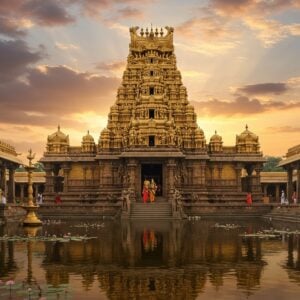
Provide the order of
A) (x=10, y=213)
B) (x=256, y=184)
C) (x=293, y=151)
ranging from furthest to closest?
(x=256, y=184) < (x=293, y=151) < (x=10, y=213)

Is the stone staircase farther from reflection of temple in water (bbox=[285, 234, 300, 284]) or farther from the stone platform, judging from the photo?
reflection of temple in water (bbox=[285, 234, 300, 284])

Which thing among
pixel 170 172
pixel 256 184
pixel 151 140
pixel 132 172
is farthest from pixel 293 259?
pixel 256 184

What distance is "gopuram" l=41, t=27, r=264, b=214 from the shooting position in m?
49.8

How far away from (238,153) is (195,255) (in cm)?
3834

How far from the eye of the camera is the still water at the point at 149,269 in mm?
12148

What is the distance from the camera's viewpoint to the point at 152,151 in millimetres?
48938

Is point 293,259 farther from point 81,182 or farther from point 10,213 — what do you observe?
point 81,182

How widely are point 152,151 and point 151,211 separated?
7376 mm

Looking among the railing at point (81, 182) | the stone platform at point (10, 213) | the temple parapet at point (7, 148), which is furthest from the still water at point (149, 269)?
the railing at point (81, 182)

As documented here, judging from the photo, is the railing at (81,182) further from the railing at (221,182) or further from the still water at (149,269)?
the still water at (149,269)

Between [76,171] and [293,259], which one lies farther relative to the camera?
[76,171]

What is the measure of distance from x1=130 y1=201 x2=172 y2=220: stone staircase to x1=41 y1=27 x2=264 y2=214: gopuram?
2840 millimetres

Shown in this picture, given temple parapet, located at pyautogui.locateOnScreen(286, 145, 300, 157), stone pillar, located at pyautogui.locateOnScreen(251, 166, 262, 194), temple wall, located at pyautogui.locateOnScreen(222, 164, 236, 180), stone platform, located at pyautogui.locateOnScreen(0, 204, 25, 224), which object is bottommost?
stone platform, located at pyautogui.locateOnScreen(0, 204, 25, 224)

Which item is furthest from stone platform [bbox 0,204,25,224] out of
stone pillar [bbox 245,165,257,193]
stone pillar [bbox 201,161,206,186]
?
stone pillar [bbox 245,165,257,193]
